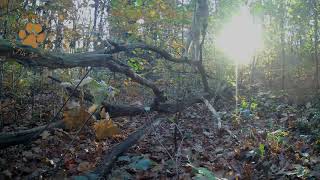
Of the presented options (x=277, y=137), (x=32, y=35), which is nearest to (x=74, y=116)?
(x=32, y=35)

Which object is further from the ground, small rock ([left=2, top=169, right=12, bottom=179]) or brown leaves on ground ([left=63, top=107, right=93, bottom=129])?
brown leaves on ground ([left=63, top=107, right=93, bottom=129])

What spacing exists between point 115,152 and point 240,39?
13371 mm

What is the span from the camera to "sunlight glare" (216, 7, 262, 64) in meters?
16.4

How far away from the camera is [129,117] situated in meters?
8.16

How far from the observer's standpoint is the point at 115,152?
5.06 metres

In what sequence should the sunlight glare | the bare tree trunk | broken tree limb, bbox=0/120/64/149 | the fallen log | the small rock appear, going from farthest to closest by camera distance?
the sunlight glare
the bare tree trunk
broken tree limb, bbox=0/120/64/149
the fallen log
the small rock

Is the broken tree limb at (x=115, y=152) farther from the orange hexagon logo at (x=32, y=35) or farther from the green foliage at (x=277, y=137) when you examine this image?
the green foliage at (x=277, y=137)

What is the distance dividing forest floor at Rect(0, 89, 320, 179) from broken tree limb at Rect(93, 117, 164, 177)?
0.11m

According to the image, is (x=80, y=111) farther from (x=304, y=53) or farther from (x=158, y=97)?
(x=304, y=53)

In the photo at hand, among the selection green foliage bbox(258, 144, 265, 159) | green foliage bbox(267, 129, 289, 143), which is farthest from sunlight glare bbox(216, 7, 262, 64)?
green foliage bbox(258, 144, 265, 159)

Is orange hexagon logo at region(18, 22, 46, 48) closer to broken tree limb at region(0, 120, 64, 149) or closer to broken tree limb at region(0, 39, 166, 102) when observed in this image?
broken tree limb at region(0, 39, 166, 102)

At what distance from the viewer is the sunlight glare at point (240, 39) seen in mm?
16359

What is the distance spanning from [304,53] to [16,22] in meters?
11.5

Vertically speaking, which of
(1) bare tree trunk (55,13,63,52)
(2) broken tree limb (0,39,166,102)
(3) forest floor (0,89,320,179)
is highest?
(1) bare tree trunk (55,13,63,52)
